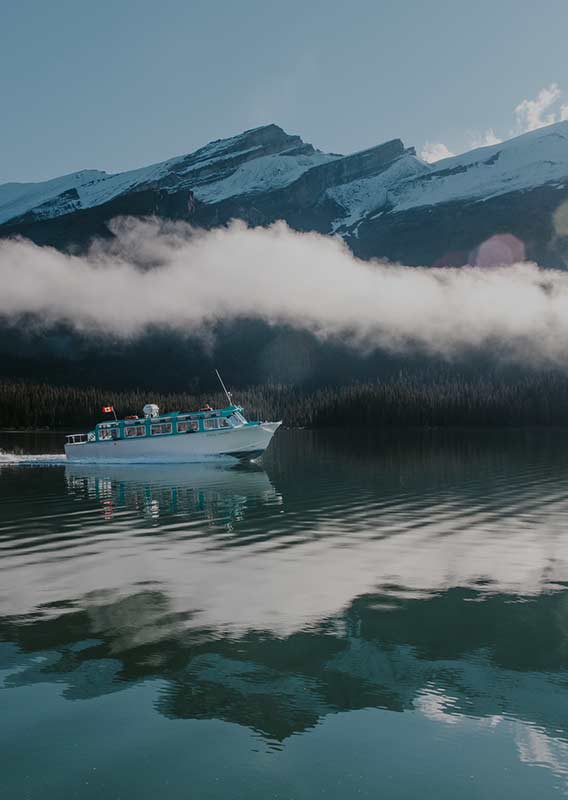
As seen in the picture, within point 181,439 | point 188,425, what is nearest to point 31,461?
point 181,439

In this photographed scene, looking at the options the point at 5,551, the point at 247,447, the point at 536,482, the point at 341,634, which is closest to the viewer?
the point at 341,634

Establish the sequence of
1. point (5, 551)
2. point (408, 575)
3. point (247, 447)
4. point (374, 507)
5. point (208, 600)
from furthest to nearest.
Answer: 1. point (247, 447)
2. point (374, 507)
3. point (5, 551)
4. point (408, 575)
5. point (208, 600)

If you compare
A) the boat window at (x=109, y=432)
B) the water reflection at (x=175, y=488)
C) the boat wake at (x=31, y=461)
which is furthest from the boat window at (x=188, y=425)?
the boat wake at (x=31, y=461)

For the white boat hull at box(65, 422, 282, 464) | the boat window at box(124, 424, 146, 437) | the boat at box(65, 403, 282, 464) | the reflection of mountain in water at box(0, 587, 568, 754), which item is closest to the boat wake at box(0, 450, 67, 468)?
the boat at box(65, 403, 282, 464)

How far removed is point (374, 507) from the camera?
5172 centimetres

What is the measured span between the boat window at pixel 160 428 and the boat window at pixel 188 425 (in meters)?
1.70

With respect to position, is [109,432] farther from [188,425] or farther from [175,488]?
[175,488]

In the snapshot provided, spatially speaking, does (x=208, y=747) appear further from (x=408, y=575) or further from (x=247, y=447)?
(x=247, y=447)

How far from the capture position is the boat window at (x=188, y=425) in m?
96.9

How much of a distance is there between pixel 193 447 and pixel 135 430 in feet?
33.9

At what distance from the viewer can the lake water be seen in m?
13.4

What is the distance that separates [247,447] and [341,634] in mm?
73899

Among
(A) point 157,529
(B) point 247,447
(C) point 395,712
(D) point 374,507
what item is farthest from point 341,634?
(B) point 247,447

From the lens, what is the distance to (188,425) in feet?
320
